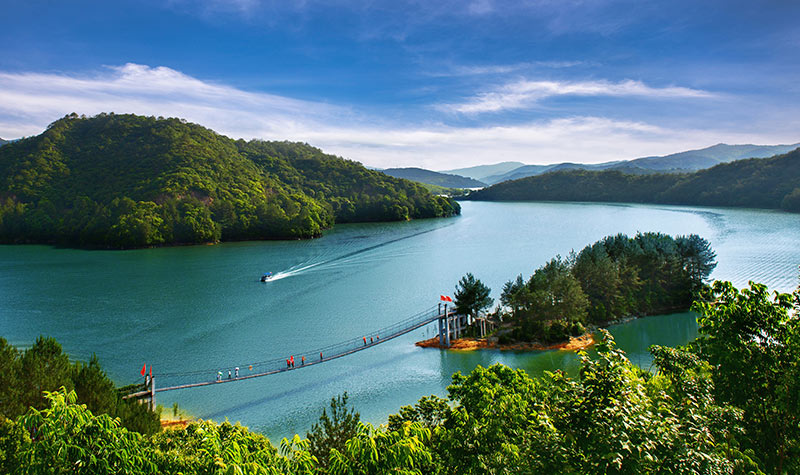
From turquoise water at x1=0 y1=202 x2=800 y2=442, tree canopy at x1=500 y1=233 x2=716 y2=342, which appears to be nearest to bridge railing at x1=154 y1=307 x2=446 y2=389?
turquoise water at x1=0 y1=202 x2=800 y2=442

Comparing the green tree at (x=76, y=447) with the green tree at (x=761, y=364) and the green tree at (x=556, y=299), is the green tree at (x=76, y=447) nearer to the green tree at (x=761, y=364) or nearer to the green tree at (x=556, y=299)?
the green tree at (x=761, y=364)

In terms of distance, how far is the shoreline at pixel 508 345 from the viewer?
26281 mm

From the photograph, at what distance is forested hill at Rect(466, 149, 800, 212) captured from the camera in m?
96.3

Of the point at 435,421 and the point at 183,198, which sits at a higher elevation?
the point at 183,198

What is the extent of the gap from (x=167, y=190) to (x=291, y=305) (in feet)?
166

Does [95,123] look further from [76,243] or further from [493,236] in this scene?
[493,236]

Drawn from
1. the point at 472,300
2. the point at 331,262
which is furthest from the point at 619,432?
the point at 331,262

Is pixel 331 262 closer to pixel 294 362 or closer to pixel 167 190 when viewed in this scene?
pixel 294 362

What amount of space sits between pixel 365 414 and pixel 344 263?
3174 centimetres

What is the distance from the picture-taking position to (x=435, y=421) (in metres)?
13.1

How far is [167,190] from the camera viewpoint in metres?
74.5

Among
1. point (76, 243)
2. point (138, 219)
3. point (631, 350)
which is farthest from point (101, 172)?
point (631, 350)

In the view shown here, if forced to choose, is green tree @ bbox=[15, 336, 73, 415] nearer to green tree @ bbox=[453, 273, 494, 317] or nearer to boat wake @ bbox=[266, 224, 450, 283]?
green tree @ bbox=[453, 273, 494, 317]

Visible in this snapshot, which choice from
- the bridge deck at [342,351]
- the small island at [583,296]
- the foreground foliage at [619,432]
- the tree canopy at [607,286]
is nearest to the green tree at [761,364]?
the foreground foliage at [619,432]
